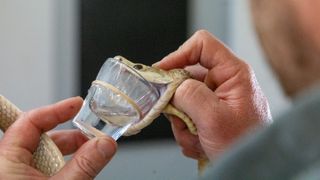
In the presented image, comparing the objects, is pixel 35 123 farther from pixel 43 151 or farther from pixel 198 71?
pixel 198 71

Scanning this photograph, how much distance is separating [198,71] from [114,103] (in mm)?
174

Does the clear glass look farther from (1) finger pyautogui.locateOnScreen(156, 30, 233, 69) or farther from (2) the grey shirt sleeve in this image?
(2) the grey shirt sleeve

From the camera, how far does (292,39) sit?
1.10 ft

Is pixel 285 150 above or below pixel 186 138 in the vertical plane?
above

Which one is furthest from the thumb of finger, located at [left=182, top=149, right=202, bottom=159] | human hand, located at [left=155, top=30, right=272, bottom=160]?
finger, located at [left=182, top=149, right=202, bottom=159]

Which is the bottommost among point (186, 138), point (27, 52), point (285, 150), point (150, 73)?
point (27, 52)

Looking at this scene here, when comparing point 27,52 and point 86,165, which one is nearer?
point 86,165

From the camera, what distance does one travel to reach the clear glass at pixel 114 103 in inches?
27.0

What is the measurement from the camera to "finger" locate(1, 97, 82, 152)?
0.69m

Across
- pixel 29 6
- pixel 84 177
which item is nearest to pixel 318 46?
pixel 84 177

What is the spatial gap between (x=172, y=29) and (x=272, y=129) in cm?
126

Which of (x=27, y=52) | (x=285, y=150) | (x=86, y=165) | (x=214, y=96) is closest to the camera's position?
(x=285, y=150)

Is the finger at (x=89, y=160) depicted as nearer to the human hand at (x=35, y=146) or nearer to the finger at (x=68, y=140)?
the human hand at (x=35, y=146)

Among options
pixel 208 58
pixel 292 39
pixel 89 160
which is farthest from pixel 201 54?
pixel 292 39
